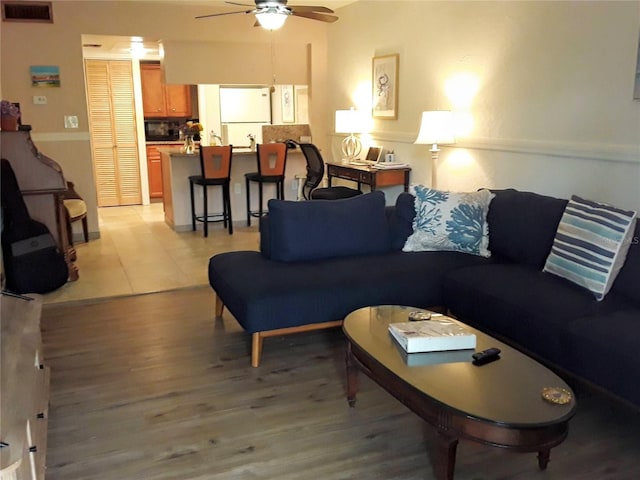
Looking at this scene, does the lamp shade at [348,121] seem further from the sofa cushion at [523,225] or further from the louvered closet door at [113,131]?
the louvered closet door at [113,131]

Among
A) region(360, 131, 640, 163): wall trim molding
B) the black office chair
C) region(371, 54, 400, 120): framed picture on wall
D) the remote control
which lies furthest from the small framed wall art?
the remote control

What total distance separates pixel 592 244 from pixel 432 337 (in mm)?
1140

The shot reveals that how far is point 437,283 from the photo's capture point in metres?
3.29

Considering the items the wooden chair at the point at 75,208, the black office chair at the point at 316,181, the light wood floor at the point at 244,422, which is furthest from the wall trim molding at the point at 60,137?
the light wood floor at the point at 244,422

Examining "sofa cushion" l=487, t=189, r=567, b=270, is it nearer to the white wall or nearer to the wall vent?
the white wall

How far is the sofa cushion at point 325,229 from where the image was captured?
3428 mm

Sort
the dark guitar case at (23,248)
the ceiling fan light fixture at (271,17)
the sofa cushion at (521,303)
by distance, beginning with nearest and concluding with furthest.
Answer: the sofa cushion at (521,303) < the dark guitar case at (23,248) < the ceiling fan light fixture at (271,17)

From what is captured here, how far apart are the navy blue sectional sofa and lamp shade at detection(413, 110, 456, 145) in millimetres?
1023

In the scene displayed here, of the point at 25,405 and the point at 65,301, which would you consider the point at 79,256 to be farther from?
the point at 25,405

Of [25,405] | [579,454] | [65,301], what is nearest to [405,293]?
[579,454]

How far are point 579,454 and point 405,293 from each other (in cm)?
123

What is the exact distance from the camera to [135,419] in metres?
2.53

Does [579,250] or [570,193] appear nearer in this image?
[579,250]

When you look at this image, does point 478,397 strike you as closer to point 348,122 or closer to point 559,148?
point 559,148
